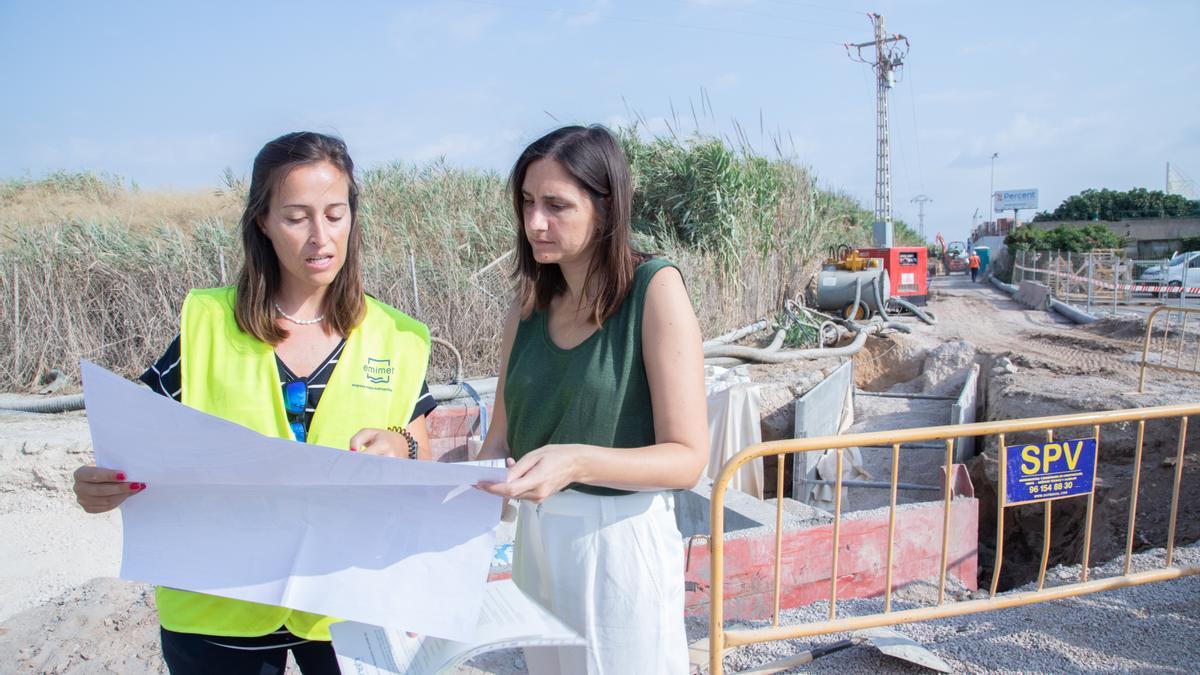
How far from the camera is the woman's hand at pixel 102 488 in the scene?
1.32 metres

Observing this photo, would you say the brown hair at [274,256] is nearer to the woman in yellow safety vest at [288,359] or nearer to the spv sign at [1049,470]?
the woman in yellow safety vest at [288,359]

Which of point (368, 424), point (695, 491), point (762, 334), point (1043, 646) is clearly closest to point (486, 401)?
point (695, 491)

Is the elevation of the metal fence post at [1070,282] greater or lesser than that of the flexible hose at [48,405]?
greater

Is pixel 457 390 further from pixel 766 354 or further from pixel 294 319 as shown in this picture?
pixel 294 319

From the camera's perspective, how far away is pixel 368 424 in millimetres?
1645

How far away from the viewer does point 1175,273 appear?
71.3 feet

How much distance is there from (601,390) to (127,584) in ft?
13.1

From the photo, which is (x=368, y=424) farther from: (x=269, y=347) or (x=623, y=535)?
(x=623, y=535)

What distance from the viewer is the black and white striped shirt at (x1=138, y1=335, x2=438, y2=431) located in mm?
1567

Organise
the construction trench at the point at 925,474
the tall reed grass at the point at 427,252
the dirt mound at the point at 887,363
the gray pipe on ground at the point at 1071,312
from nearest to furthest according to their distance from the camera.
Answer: the construction trench at the point at 925,474 → the tall reed grass at the point at 427,252 → the dirt mound at the point at 887,363 → the gray pipe on ground at the point at 1071,312

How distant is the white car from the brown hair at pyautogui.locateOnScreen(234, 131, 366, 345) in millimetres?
20463

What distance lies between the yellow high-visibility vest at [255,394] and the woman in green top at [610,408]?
1.16 ft

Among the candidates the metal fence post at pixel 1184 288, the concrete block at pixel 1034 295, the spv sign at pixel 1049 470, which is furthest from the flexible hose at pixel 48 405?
the concrete block at pixel 1034 295

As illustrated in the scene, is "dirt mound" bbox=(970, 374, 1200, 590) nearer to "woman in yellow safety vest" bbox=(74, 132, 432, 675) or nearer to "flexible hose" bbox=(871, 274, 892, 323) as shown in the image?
"woman in yellow safety vest" bbox=(74, 132, 432, 675)
